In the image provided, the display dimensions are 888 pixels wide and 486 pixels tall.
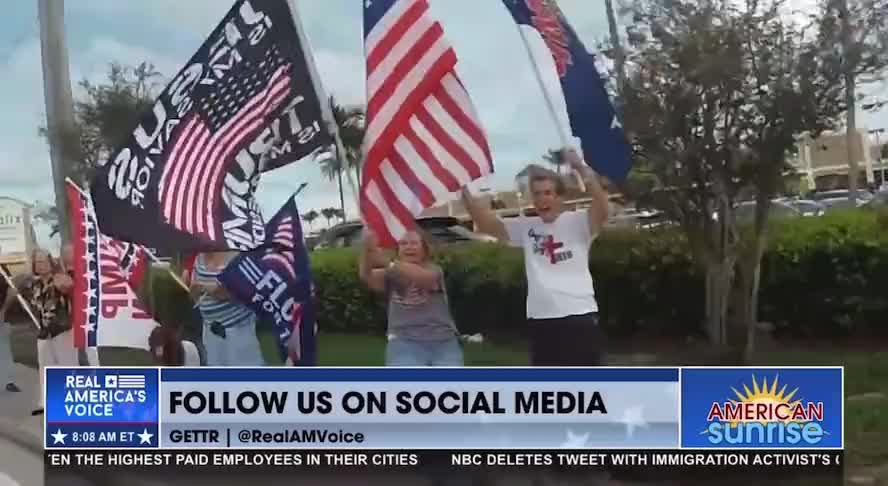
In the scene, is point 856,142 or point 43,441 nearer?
point 856,142

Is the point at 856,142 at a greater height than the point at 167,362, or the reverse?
the point at 856,142

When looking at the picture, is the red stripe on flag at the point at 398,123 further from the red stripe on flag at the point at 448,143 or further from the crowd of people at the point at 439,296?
the crowd of people at the point at 439,296

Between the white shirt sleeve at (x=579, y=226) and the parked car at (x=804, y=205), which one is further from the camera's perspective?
the white shirt sleeve at (x=579, y=226)

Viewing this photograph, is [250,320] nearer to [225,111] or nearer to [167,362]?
[167,362]

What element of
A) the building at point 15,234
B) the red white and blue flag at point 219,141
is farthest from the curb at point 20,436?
the red white and blue flag at point 219,141

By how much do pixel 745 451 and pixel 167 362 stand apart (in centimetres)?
208

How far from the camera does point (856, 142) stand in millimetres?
3238

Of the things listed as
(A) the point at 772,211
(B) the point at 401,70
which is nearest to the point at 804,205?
(A) the point at 772,211

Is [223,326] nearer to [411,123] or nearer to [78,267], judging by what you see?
[78,267]

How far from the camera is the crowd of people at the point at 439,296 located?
335 cm

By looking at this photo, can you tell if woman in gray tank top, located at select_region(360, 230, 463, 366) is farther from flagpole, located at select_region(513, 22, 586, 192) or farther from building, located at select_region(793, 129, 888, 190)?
building, located at select_region(793, 129, 888, 190)

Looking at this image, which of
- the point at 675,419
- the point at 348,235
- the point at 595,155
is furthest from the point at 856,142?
the point at 348,235

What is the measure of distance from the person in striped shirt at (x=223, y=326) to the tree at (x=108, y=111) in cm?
53

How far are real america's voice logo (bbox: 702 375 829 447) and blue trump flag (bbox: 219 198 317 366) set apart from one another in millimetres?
1448
